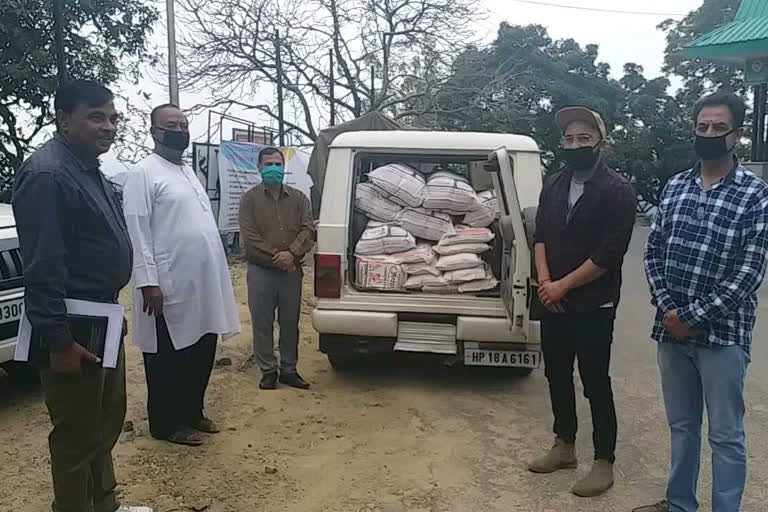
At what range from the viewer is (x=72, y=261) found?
2715 millimetres

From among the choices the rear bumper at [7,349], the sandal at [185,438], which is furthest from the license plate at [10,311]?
the sandal at [185,438]

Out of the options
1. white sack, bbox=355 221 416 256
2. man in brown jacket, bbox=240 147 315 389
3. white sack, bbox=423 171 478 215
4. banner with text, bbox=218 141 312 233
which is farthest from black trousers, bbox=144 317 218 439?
banner with text, bbox=218 141 312 233

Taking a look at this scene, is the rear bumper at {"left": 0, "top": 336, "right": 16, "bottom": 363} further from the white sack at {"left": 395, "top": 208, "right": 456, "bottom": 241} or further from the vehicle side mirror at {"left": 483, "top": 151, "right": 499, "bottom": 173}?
the vehicle side mirror at {"left": 483, "top": 151, "right": 499, "bottom": 173}

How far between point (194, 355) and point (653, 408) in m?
3.24

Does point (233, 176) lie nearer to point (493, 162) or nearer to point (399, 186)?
point (399, 186)

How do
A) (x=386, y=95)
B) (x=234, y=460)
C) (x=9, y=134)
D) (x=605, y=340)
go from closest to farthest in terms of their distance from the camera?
(x=605, y=340) → (x=234, y=460) → (x=9, y=134) → (x=386, y=95)

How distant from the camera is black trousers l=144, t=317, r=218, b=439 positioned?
4023mm

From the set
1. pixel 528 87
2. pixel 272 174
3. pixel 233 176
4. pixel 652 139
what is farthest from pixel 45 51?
pixel 652 139

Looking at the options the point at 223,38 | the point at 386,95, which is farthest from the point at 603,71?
the point at 223,38

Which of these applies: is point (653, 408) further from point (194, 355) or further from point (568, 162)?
point (194, 355)

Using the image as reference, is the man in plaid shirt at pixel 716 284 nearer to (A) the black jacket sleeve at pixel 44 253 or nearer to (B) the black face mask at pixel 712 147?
(B) the black face mask at pixel 712 147

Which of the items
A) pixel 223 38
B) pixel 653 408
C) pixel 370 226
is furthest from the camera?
pixel 223 38

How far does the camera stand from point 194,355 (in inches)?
162

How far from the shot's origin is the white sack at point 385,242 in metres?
5.34
